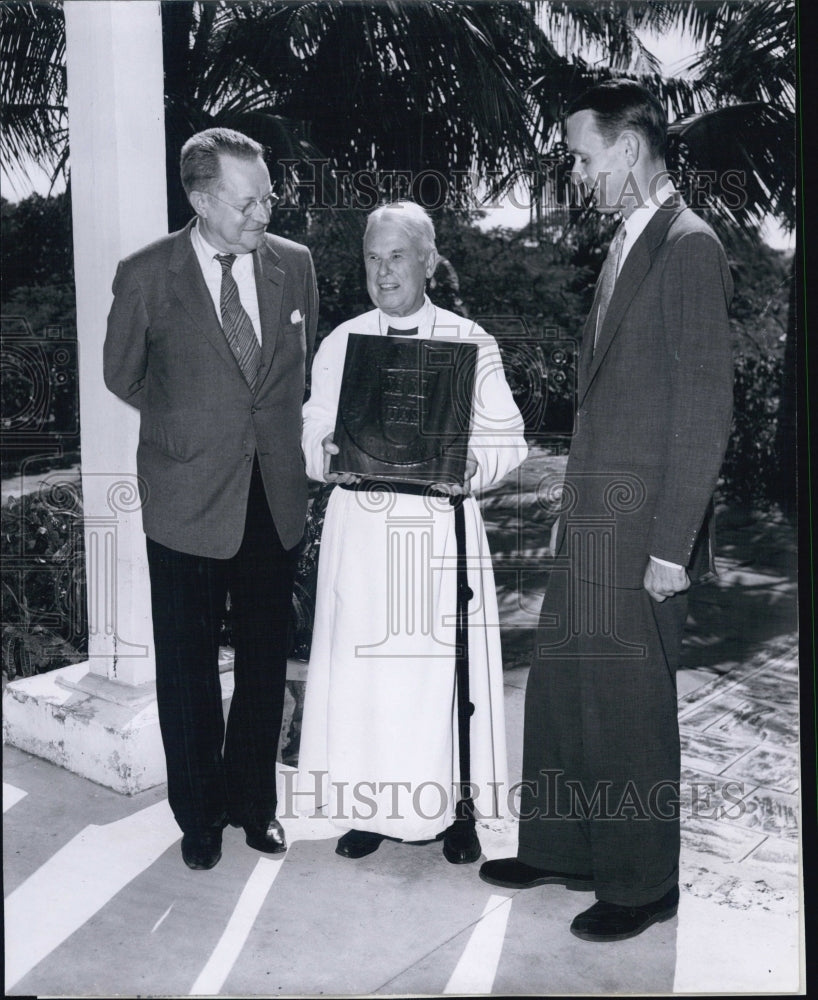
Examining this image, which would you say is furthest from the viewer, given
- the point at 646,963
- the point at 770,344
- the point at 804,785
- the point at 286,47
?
the point at 770,344

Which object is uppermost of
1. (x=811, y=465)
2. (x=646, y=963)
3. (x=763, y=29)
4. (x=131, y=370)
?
(x=763, y=29)

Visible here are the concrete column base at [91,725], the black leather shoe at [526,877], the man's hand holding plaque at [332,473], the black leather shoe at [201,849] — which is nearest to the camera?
the man's hand holding plaque at [332,473]

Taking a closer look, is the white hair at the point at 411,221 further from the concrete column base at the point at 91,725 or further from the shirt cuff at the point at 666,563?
the concrete column base at the point at 91,725

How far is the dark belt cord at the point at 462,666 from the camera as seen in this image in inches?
130

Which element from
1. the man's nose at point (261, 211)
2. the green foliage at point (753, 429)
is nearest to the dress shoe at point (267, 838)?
the man's nose at point (261, 211)

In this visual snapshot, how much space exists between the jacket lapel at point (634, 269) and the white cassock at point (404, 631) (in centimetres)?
39

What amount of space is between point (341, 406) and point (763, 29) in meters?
1.71

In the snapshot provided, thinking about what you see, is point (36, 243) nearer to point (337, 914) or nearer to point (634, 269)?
point (634, 269)

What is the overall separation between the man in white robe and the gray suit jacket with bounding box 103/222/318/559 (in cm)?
11

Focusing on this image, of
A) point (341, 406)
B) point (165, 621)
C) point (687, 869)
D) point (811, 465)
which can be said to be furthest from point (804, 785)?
point (165, 621)

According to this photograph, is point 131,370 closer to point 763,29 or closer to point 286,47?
point 286,47

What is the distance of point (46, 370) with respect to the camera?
11.6 ft

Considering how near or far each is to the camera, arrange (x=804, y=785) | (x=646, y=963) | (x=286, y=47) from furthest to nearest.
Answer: (x=286, y=47), (x=804, y=785), (x=646, y=963)

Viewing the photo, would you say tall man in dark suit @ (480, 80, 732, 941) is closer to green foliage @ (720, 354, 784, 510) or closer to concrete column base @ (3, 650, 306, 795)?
green foliage @ (720, 354, 784, 510)
